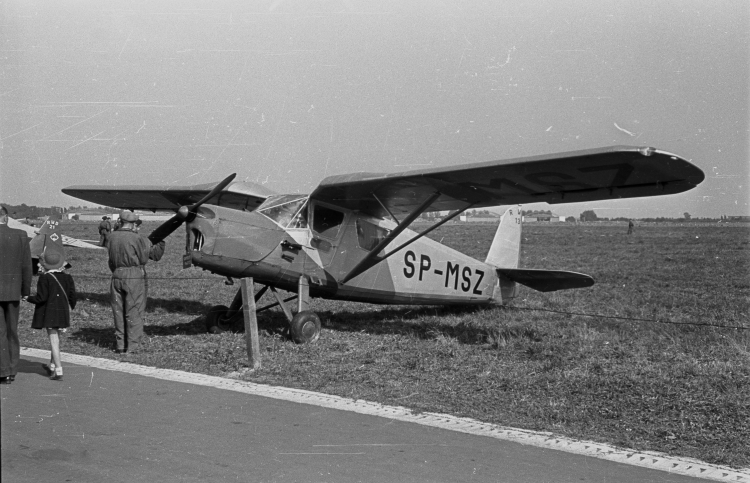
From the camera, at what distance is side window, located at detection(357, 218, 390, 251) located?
460 inches

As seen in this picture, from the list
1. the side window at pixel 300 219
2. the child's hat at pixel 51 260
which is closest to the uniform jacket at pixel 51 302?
the child's hat at pixel 51 260

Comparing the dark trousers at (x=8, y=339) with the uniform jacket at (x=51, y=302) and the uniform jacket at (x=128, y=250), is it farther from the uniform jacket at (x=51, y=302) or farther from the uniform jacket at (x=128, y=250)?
the uniform jacket at (x=128, y=250)

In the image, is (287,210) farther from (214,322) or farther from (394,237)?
(214,322)

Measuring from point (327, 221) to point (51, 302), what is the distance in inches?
177

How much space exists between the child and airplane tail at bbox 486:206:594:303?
26.1ft

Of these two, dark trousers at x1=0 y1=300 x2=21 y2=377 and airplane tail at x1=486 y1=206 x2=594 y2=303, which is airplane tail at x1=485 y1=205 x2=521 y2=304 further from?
dark trousers at x1=0 y1=300 x2=21 y2=377

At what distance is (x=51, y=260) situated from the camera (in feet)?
27.2

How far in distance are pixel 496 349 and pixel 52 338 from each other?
5472 millimetres

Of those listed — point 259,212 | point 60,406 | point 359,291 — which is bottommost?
point 60,406

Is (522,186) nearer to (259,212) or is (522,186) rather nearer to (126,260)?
(259,212)

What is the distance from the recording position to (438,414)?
21.5 ft

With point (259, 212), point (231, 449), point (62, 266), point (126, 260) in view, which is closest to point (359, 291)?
point (259, 212)

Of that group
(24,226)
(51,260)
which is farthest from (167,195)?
(24,226)

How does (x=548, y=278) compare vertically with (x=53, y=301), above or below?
above
